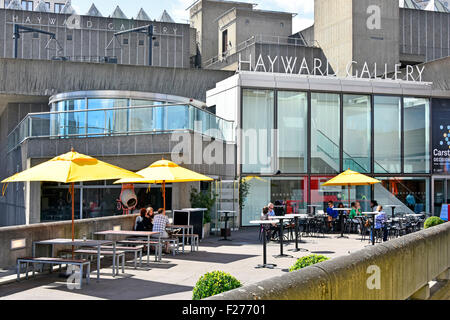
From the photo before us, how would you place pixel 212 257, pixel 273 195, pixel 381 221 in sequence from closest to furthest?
1. pixel 212 257
2. pixel 381 221
3. pixel 273 195

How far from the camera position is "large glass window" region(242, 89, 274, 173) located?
28.3m

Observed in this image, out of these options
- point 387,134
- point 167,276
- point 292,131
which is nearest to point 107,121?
point 292,131

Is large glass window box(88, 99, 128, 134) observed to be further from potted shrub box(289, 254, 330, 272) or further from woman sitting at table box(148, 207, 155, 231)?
potted shrub box(289, 254, 330, 272)

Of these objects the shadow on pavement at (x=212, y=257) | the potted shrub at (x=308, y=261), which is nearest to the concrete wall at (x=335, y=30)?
the shadow on pavement at (x=212, y=257)

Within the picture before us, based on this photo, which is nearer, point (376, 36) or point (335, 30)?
point (376, 36)

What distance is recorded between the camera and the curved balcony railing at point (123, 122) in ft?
69.4

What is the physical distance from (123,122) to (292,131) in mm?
10319

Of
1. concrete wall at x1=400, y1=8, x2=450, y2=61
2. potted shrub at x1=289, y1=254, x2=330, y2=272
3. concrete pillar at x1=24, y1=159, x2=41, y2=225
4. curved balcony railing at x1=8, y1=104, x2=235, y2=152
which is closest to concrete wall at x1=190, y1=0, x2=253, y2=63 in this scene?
concrete wall at x1=400, y1=8, x2=450, y2=61

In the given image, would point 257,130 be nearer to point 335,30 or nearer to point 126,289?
point 335,30

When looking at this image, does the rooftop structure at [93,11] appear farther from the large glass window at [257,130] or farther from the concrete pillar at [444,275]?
the concrete pillar at [444,275]

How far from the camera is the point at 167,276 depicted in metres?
11.7
